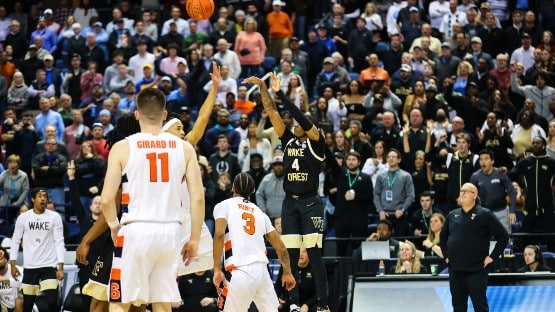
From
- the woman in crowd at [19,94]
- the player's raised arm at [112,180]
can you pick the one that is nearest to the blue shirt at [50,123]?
the woman in crowd at [19,94]

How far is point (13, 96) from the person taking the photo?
81.8 feet

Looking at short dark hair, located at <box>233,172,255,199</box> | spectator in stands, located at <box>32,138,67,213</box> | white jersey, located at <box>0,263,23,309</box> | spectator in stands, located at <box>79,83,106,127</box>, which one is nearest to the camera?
short dark hair, located at <box>233,172,255,199</box>

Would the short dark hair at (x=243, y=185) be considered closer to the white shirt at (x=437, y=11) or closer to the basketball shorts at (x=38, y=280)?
the basketball shorts at (x=38, y=280)

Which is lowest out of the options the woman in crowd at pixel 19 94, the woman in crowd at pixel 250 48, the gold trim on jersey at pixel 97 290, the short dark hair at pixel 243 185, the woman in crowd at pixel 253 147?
the gold trim on jersey at pixel 97 290

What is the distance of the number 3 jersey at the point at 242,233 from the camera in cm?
1184

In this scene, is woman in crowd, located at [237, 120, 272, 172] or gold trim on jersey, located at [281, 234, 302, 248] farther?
woman in crowd, located at [237, 120, 272, 172]

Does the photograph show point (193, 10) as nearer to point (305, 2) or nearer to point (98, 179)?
point (98, 179)

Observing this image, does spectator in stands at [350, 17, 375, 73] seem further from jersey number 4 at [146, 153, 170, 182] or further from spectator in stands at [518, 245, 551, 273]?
jersey number 4 at [146, 153, 170, 182]

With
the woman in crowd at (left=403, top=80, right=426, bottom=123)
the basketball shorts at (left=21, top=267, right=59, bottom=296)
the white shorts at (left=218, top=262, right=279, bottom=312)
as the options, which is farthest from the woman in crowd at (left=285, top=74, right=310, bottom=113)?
the white shorts at (left=218, top=262, right=279, bottom=312)

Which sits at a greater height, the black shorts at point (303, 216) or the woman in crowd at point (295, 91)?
the woman in crowd at point (295, 91)

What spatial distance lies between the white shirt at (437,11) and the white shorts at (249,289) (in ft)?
49.7

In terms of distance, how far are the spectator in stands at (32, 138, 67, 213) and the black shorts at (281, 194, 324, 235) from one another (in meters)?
8.07

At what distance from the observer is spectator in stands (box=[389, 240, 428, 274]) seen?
1669 cm

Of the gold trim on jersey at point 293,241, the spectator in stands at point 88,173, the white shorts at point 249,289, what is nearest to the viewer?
the white shorts at point 249,289
